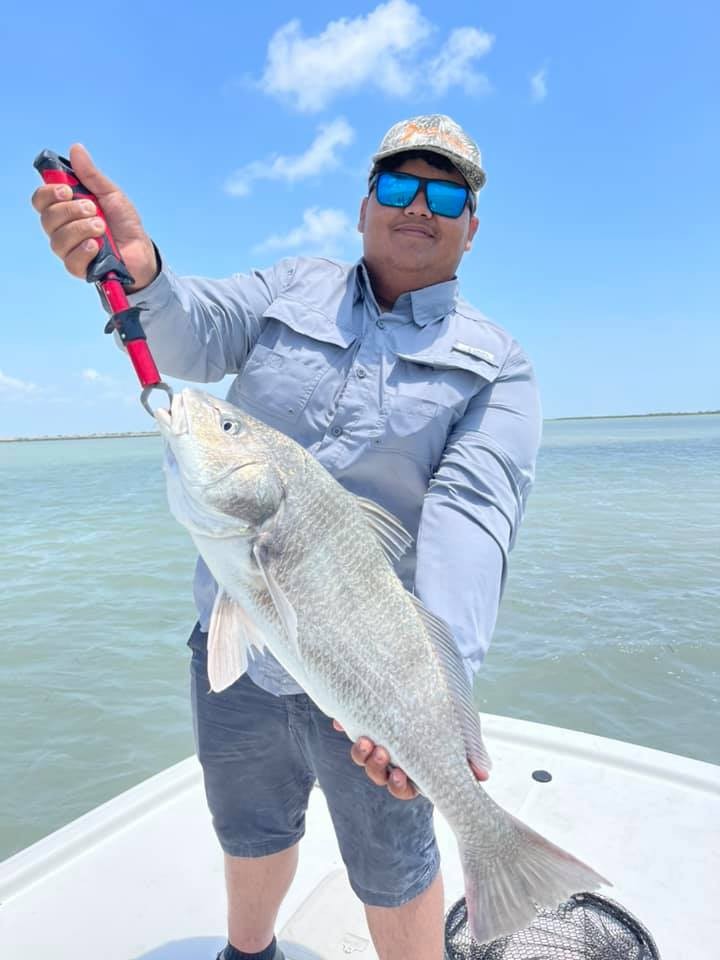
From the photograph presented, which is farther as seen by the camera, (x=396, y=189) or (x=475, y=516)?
(x=396, y=189)

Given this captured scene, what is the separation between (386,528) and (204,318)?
1.08m

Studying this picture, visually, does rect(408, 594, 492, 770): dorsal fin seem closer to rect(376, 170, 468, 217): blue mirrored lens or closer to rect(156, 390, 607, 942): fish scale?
rect(156, 390, 607, 942): fish scale

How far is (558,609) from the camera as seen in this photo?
35.4 feet

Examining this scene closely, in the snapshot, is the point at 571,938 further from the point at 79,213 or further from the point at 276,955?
the point at 79,213

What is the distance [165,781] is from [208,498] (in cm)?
316

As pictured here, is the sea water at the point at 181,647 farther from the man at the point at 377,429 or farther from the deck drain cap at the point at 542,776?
the man at the point at 377,429

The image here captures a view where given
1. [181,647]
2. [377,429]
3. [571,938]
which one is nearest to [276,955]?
[571,938]

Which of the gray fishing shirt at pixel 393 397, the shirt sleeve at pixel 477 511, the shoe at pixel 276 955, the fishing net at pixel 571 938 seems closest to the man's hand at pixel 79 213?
the gray fishing shirt at pixel 393 397

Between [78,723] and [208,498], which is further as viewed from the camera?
[78,723]

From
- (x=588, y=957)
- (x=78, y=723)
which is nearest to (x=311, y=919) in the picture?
(x=588, y=957)

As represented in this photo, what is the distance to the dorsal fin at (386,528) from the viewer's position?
2.37 m

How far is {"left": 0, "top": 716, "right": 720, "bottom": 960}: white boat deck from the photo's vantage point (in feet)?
11.2

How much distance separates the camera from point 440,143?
2.82 m

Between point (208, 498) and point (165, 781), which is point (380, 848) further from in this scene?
point (165, 781)
